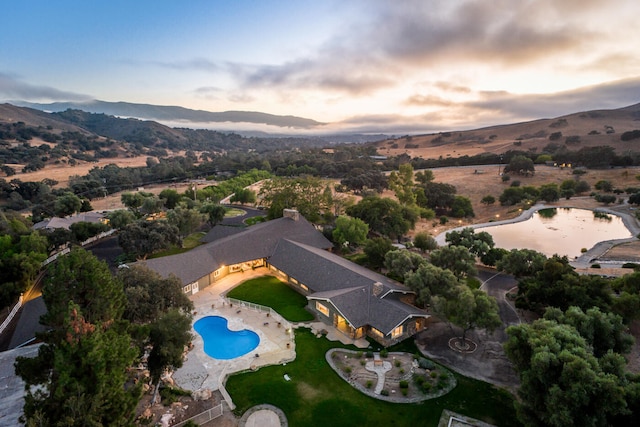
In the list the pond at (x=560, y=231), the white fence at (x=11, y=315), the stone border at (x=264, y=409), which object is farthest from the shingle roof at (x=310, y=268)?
the pond at (x=560, y=231)

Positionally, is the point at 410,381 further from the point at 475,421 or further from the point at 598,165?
the point at 598,165

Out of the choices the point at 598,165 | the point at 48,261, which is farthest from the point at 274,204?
the point at 598,165

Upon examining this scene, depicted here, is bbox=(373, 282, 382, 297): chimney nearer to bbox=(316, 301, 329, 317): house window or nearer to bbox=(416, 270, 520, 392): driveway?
bbox=(316, 301, 329, 317): house window

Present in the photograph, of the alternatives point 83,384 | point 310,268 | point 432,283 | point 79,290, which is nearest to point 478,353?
point 432,283

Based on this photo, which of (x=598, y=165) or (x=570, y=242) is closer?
(x=570, y=242)

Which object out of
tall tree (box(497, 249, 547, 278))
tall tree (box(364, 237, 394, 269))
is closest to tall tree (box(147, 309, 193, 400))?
tall tree (box(364, 237, 394, 269))

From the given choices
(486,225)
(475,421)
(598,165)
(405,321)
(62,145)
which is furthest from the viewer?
(62,145)
